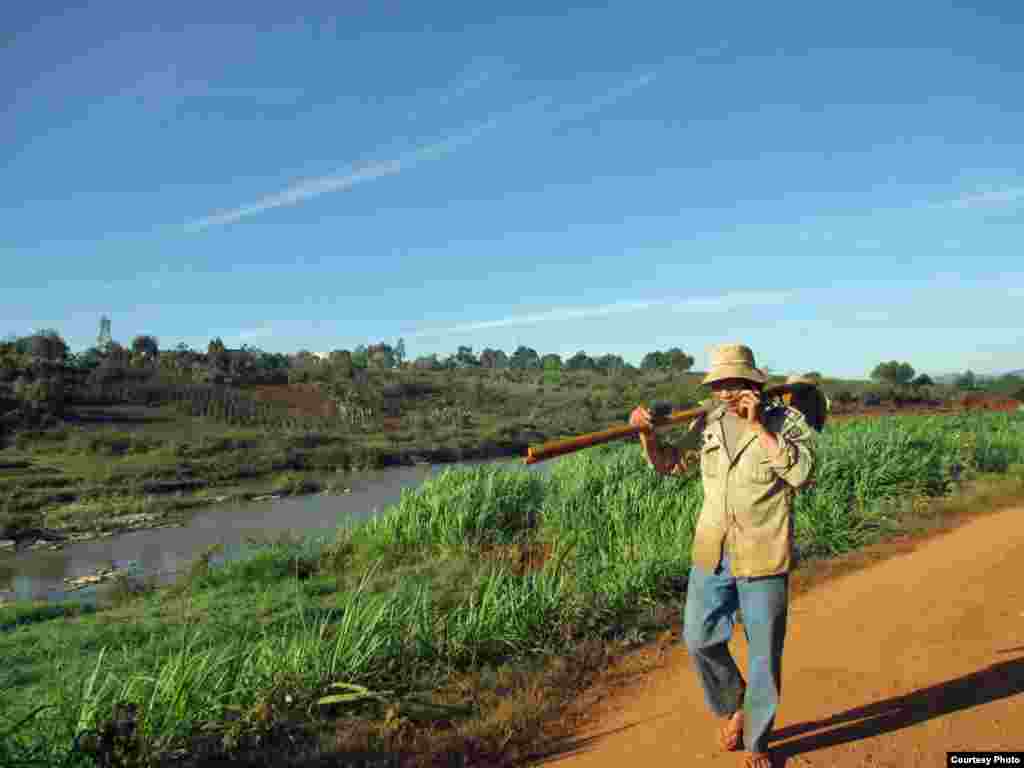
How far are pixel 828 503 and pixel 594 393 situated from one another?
45517 mm

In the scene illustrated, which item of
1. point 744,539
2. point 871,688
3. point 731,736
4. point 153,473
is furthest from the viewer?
point 153,473

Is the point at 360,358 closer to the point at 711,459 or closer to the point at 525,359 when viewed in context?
the point at 525,359

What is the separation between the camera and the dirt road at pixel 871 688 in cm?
355

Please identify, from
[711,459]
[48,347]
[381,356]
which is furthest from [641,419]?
[381,356]

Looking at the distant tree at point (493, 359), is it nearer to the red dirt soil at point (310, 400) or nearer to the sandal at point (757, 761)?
the red dirt soil at point (310, 400)

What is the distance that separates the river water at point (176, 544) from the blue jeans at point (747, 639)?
6662 mm

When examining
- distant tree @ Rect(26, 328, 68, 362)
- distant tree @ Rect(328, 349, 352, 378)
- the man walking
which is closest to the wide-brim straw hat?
the man walking

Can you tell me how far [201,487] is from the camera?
68.0ft

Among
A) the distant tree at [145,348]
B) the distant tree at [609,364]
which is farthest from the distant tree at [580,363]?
the distant tree at [145,348]

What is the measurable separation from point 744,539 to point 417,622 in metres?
2.50

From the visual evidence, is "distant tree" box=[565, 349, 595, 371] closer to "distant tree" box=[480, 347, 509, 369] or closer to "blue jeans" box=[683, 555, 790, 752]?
"distant tree" box=[480, 347, 509, 369]

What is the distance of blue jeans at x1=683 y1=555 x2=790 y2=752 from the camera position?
3119 mm

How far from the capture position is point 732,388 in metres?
3.39

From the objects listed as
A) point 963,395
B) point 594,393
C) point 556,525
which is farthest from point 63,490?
point 594,393
